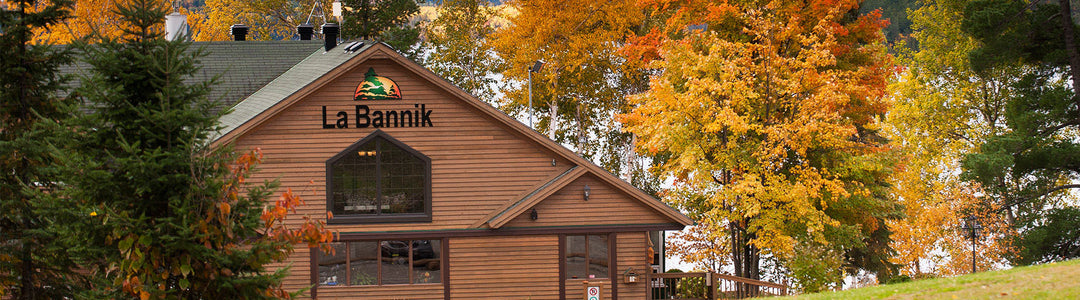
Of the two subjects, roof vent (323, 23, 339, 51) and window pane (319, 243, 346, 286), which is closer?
window pane (319, 243, 346, 286)

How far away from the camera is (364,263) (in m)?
23.0

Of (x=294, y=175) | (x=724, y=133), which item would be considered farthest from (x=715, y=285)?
(x=294, y=175)

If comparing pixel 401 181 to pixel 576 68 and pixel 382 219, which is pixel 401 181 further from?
pixel 576 68

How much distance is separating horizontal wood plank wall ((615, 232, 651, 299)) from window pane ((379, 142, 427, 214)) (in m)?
4.84

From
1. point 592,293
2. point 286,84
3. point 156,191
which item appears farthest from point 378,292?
point 156,191

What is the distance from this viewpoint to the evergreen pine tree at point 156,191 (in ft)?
38.5

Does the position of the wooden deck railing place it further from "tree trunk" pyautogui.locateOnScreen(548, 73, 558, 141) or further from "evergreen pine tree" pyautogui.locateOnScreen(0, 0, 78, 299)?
"tree trunk" pyautogui.locateOnScreen(548, 73, 558, 141)

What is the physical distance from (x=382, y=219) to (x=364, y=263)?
1203 mm

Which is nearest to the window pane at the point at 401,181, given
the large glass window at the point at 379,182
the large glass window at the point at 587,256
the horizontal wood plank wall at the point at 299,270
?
the large glass window at the point at 379,182

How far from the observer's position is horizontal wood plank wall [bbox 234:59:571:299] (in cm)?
2239

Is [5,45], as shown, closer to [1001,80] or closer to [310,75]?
[310,75]

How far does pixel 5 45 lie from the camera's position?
55.6ft

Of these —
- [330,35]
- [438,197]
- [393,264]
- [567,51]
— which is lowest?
[393,264]

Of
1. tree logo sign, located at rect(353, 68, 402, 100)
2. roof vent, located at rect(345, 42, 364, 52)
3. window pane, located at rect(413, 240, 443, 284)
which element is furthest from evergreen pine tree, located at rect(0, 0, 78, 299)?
roof vent, located at rect(345, 42, 364, 52)
